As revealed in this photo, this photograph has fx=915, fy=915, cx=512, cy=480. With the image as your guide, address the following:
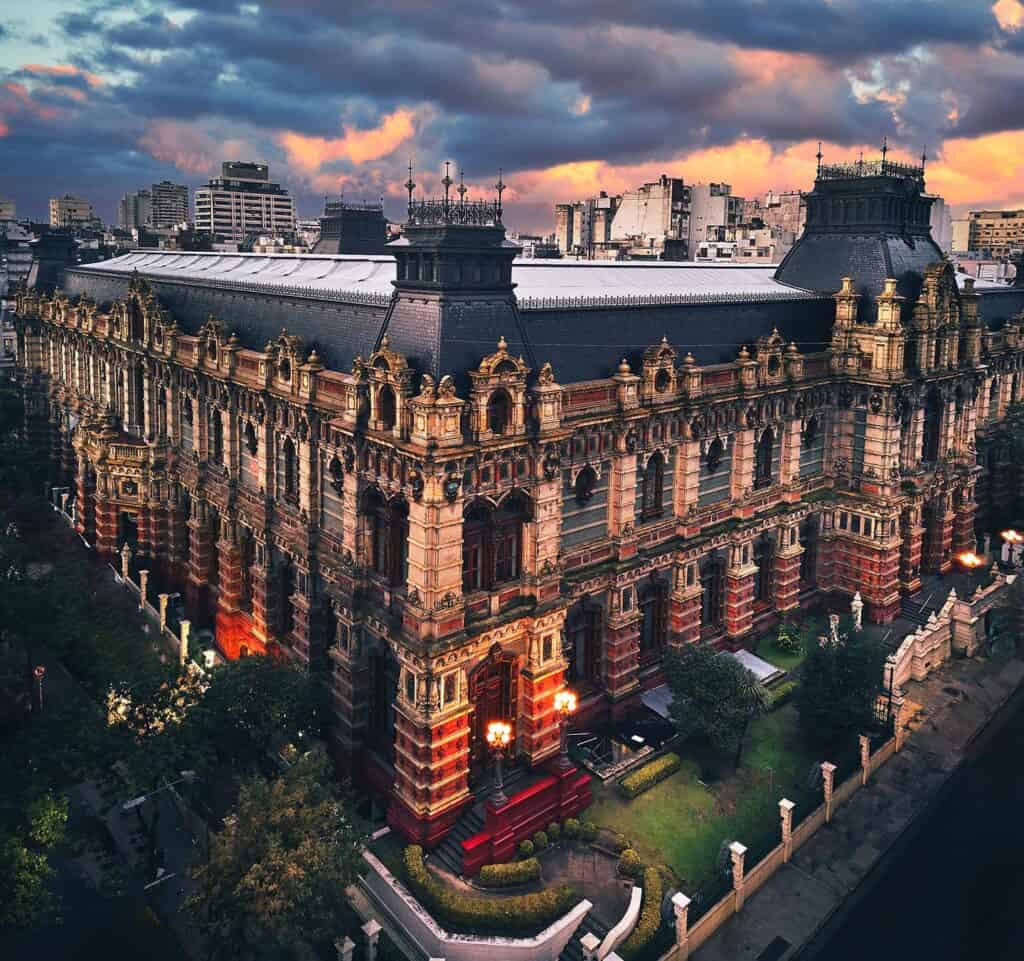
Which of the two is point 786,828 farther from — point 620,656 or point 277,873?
point 277,873

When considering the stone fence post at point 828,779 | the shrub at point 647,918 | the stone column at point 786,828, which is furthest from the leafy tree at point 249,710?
the stone fence post at point 828,779

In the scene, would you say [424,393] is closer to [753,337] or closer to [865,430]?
[753,337]

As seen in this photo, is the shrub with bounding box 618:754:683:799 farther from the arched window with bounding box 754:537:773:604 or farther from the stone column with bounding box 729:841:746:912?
the arched window with bounding box 754:537:773:604

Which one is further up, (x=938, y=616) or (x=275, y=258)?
(x=275, y=258)

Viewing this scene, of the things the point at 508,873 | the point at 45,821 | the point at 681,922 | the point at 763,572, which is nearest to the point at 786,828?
the point at 681,922

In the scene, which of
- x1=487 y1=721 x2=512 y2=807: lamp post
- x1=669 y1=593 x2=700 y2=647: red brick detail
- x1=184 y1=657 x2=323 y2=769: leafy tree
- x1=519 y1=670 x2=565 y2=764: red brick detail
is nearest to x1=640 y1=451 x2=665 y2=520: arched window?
x1=669 y1=593 x2=700 y2=647: red brick detail

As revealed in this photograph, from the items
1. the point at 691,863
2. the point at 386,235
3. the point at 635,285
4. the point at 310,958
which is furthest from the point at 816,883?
the point at 386,235

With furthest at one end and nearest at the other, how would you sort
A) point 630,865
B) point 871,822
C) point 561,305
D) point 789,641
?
point 789,641 → point 561,305 → point 871,822 → point 630,865

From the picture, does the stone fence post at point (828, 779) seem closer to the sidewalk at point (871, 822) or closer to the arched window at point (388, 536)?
the sidewalk at point (871, 822)
